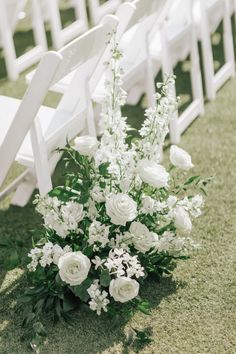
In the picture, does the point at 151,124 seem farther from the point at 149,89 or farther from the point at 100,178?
the point at 149,89

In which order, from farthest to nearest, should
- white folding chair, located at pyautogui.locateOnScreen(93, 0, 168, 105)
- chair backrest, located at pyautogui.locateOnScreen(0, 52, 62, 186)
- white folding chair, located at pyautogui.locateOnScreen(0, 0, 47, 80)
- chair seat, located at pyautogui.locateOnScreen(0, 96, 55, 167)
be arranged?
white folding chair, located at pyautogui.locateOnScreen(0, 0, 47, 80) → white folding chair, located at pyautogui.locateOnScreen(93, 0, 168, 105) → chair seat, located at pyautogui.locateOnScreen(0, 96, 55, 167) → chair backrest, located at pyautogui.locateOnScreen(0, 52, 62, 186)

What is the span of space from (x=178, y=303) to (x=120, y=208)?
2.15 feet

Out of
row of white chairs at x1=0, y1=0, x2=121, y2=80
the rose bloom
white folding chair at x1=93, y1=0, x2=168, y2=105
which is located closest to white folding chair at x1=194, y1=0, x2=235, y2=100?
white folding chair at x1=93, y1=0, x2=168, y2=105

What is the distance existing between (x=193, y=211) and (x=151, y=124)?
0.48 metres

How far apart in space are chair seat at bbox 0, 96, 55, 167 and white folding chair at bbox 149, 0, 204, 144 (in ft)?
3.41

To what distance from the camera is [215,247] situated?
372 centimetres

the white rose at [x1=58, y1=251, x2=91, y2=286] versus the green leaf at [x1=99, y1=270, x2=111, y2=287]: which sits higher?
the white rose at [x1=58, y1=251, x2=91, y2=286]

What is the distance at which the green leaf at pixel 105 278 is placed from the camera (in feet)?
10.2

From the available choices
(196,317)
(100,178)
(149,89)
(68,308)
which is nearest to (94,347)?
(68,308)

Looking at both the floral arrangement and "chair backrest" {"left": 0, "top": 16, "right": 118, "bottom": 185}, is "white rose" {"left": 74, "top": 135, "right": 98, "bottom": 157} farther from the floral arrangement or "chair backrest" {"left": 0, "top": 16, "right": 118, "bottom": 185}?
"chair backrest" {"left": 0, "top": 16, "right": 118, "bottom": 185}

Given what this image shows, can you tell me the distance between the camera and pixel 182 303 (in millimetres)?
3359

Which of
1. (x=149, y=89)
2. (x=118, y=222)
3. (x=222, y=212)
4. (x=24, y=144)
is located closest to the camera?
(x=118, y=222)

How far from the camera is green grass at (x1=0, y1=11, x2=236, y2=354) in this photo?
3143 millimetres

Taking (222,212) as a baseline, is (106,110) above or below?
above
